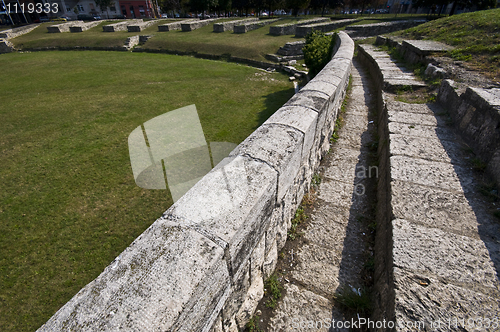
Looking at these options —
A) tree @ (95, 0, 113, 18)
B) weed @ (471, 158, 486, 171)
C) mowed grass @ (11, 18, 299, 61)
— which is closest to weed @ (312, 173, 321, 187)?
weed @ (471, 158, 486, 171)

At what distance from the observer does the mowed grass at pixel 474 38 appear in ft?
13.8

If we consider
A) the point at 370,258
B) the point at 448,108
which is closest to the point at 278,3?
the point at 448,108

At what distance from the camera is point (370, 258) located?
2.06 meters

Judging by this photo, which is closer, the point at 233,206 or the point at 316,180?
the point at 233,206

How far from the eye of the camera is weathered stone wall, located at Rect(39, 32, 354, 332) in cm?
98

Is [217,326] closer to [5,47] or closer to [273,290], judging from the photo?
[273,290]

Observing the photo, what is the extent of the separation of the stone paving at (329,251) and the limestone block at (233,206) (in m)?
0.69

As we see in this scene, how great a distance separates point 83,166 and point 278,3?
39524 millimetres

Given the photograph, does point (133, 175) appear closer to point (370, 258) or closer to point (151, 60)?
point (370, 258)

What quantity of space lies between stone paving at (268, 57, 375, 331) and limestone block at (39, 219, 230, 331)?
2.77 ft

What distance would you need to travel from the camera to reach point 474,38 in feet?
17.5

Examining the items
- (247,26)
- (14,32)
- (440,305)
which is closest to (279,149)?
(440,305)

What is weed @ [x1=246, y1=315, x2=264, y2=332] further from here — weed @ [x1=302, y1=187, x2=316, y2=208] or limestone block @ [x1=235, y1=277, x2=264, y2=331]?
weed @ [x1=302, y1=187, x2=316, y2=208]

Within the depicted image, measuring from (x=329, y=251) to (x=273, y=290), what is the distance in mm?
657
